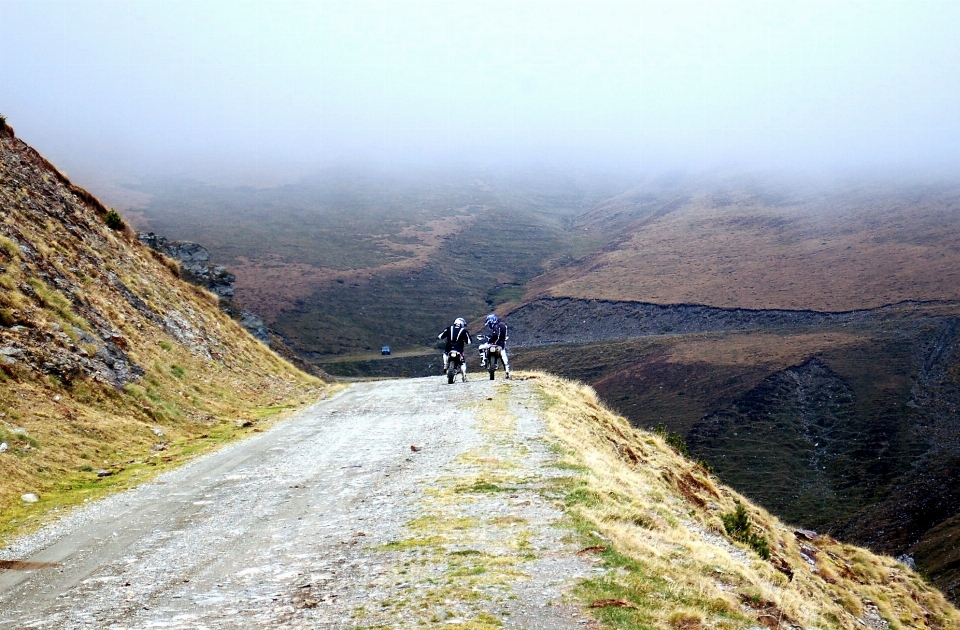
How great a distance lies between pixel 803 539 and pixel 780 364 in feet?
262

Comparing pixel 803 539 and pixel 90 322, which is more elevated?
pixel 90 322

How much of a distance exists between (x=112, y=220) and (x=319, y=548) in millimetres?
24755

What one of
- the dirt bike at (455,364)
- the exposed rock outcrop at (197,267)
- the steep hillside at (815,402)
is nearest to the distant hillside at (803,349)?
the steep hillside at (815,402)

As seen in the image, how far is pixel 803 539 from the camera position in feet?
73.1

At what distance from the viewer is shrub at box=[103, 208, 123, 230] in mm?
28220

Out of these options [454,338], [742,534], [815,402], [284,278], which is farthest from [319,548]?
[284,278]

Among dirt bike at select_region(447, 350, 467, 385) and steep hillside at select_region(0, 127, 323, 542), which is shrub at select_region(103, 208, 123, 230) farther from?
dirt bike at select_region(447, 350, 467, 385)

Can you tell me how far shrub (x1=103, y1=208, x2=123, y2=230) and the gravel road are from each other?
17.5 metres

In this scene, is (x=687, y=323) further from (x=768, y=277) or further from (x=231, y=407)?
(x=231, y=407)

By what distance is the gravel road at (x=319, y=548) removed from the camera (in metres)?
6.29

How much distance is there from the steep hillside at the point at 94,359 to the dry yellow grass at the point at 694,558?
7.77 meters

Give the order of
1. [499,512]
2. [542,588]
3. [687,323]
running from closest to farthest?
[542,588], [499,512], [687,323]

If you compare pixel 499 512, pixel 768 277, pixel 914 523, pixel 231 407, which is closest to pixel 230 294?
pixel 231 407

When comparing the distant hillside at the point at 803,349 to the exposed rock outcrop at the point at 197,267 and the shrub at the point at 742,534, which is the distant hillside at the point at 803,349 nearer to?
the shrub at the point at 742,534
